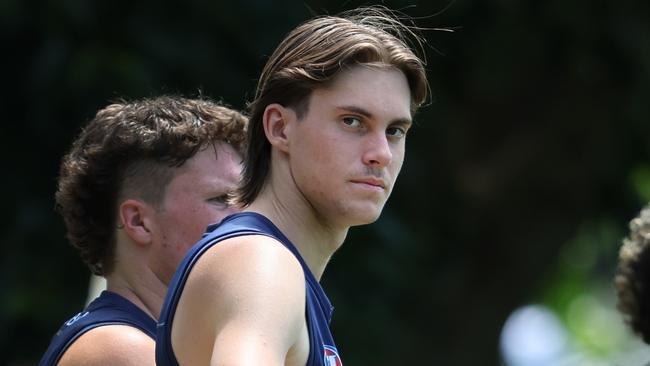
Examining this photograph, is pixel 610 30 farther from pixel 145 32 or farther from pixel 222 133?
pixel 222 133

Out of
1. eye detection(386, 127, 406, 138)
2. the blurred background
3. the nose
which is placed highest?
the blurred background

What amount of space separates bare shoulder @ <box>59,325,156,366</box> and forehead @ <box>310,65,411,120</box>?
81 centimetres

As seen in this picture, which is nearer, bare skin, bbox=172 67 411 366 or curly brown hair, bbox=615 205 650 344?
bare skin, bbox=172 67 411 366

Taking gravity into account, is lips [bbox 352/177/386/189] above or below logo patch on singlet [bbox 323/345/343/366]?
above

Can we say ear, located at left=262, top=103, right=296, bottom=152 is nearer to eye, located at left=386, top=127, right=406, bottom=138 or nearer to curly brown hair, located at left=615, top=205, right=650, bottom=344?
eye, located at left=386, top=127, right=406, bottom=138

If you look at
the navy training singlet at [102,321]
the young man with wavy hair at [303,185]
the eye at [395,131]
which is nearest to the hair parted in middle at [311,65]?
the young man with wavy hair at [303,185]

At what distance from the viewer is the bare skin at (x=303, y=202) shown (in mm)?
2551

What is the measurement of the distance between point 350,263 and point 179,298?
5.53 metres

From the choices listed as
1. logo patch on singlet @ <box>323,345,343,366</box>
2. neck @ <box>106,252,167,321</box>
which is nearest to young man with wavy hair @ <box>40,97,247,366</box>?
neck @ <box>106,252,167,321</box>

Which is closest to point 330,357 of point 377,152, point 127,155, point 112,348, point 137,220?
point 377,152

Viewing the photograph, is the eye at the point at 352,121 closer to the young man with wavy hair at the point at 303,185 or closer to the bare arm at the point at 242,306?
the young man with wavy hair at the point at 303,185

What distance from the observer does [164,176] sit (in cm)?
368

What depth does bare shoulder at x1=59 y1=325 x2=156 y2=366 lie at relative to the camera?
127 inches

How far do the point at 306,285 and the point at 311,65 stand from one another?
0.47m
